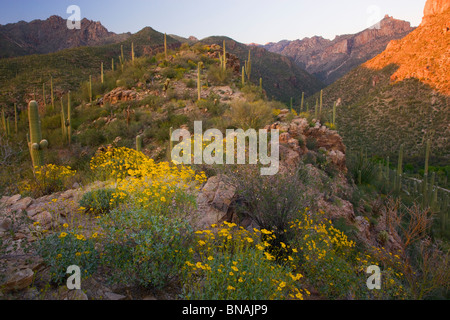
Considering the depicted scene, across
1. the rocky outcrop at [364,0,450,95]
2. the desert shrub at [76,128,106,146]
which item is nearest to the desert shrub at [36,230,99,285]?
the desert shrub at [76,128,106,146]

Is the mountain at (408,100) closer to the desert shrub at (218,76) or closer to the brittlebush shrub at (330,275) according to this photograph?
the desert shrub at (218,76)

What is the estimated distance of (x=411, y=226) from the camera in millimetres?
5551

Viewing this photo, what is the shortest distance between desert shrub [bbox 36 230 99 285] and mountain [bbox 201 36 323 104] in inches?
1875

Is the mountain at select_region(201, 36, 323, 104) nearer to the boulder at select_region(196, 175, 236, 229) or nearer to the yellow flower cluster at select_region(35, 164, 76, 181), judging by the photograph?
the yellow flower cluster at select_region(35, 164, 76, 181)

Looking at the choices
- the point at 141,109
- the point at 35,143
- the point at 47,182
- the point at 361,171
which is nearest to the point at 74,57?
the point at 141,109

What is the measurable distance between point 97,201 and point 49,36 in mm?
64880

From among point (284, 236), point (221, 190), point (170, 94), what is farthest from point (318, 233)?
point (170, 94)

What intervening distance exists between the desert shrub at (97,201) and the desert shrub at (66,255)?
152cm

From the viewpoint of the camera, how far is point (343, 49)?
99.2 meters

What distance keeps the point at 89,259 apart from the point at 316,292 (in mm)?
2719

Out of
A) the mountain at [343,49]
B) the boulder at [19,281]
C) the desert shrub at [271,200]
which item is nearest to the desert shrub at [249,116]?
the desert shrub at [271,200]

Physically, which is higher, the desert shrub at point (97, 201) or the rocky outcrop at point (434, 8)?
the rocky outcrop at point (434, 8)

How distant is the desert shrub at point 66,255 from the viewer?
254 centimetres

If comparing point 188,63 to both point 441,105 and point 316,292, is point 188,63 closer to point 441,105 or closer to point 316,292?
point 316,292
